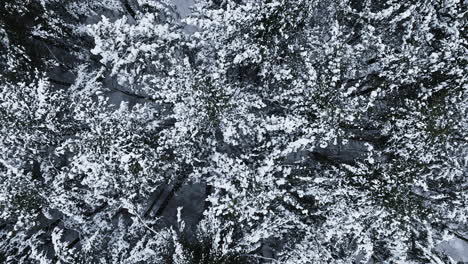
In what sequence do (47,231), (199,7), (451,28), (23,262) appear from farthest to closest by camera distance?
(47,231), (199,7), (23,262), (451,28)

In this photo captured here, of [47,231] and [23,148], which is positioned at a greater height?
[23,148]

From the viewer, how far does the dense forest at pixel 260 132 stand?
15.8 feet

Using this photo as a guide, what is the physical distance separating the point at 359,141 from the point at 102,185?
4166 mm

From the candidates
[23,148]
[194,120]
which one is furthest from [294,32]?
[23,148]

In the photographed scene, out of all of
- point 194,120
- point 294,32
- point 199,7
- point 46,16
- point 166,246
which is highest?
point 46,16

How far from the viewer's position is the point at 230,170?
5102 mm

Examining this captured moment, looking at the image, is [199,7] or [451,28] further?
[199,7]

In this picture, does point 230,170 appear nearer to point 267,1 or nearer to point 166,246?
point 166,246

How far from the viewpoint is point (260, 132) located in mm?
5113

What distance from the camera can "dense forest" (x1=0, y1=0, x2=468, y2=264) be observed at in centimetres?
482

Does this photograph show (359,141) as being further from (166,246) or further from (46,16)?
(46,16)

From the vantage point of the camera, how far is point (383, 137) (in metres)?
5.46

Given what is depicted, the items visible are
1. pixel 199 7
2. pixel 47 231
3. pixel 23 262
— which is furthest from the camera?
pixel 47 231

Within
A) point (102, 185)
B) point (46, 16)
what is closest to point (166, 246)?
point (102, 185)
